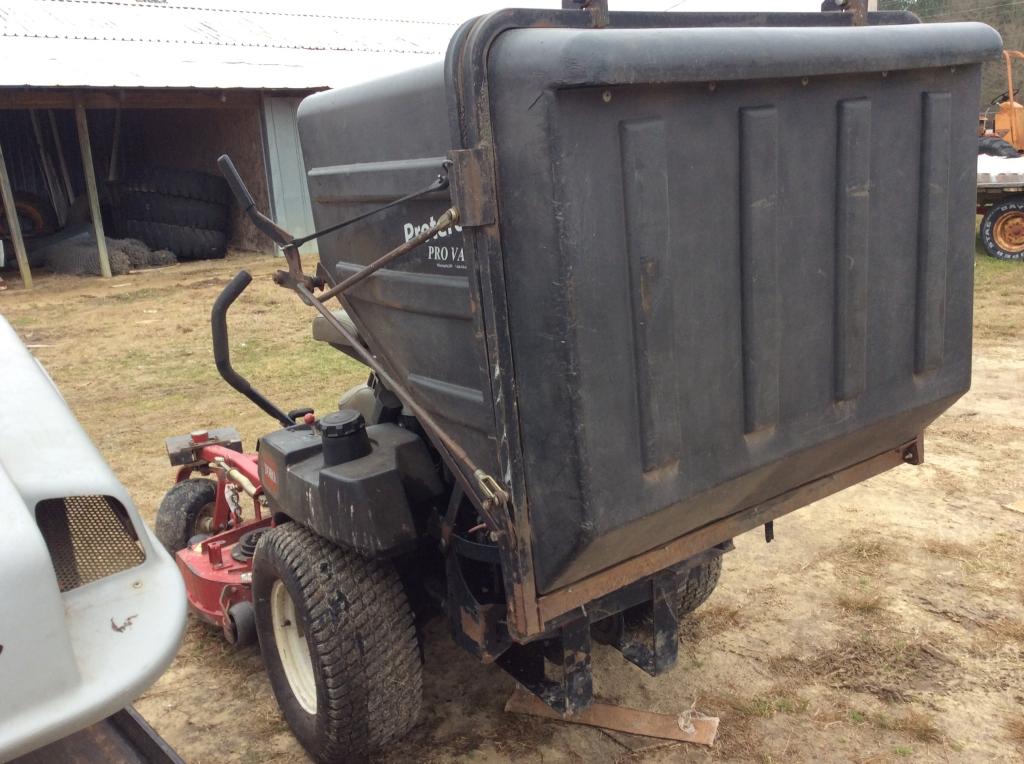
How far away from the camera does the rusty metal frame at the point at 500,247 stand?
1862 mm

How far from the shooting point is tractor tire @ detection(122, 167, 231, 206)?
1532 centimetres

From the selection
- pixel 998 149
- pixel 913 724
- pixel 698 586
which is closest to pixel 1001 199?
pixel 998 149

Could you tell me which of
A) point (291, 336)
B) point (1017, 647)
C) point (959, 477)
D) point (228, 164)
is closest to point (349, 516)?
point (228, 164)

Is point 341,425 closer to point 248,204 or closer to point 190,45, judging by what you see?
point 248,204

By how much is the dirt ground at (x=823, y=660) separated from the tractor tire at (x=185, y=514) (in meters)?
0.42

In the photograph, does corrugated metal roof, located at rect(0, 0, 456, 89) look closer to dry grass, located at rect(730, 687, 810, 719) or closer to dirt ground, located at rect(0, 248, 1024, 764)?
dirt ground, located at rect(0, 248, 1024, 764)

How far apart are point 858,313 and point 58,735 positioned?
1983 millimetres

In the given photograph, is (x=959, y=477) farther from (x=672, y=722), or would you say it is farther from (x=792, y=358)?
(x=792, y=358)

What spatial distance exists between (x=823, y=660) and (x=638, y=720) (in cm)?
75

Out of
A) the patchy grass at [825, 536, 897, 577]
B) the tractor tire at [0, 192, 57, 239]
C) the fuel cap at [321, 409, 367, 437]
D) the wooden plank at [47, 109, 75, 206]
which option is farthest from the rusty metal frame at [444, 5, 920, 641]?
the wooden plank at [47, 109, 75, 206]

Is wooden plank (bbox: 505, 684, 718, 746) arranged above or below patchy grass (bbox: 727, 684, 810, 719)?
above

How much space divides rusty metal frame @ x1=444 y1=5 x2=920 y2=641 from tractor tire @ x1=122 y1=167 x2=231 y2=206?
47.2 feet

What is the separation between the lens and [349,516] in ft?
8.14

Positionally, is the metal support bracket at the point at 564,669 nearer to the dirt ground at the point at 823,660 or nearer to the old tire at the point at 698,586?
the dirt ground at the point at 823,660
